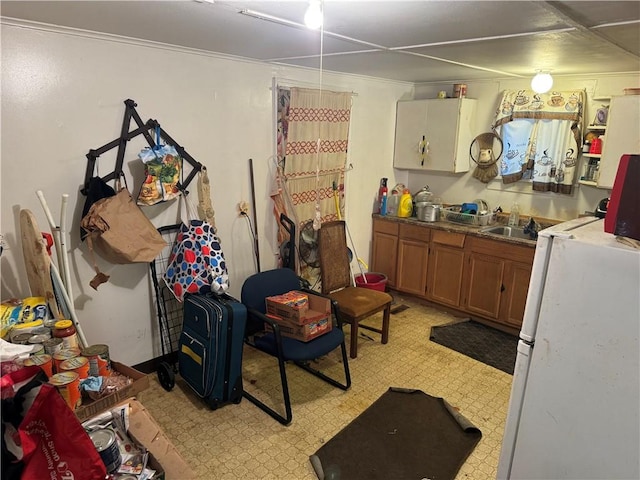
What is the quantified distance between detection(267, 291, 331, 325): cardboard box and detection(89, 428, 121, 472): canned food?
1.24 metres

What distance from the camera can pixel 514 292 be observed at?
11.8 ft

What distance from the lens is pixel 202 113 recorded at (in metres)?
2.96

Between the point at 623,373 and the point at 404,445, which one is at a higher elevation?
the point at 623,373

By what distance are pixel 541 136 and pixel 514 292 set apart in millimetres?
1388

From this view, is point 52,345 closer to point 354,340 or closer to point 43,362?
point 43,362

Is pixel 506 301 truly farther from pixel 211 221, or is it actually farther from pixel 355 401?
pixel 211 221

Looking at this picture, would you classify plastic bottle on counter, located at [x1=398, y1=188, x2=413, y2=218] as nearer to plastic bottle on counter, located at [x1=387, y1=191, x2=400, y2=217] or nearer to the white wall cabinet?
plastic bottle on counter, located at [x1=387, y1=191, x2=400, y2=217]

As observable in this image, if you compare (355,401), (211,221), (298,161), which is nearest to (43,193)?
(211,221)

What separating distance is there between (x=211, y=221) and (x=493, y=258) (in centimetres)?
237

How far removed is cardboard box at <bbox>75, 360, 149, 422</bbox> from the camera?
5.98ft

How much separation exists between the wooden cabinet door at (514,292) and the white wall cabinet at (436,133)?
116 centimetres

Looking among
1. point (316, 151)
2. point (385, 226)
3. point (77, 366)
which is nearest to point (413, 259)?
point (385, 226)

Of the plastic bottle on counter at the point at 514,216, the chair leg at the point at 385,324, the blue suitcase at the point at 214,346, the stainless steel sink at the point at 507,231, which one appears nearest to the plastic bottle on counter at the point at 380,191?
the stainless steel sink at the point at 507,231

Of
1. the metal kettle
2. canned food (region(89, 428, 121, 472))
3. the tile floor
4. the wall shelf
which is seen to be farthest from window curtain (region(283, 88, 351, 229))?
canned food (region(89, 428, 121, 472))
